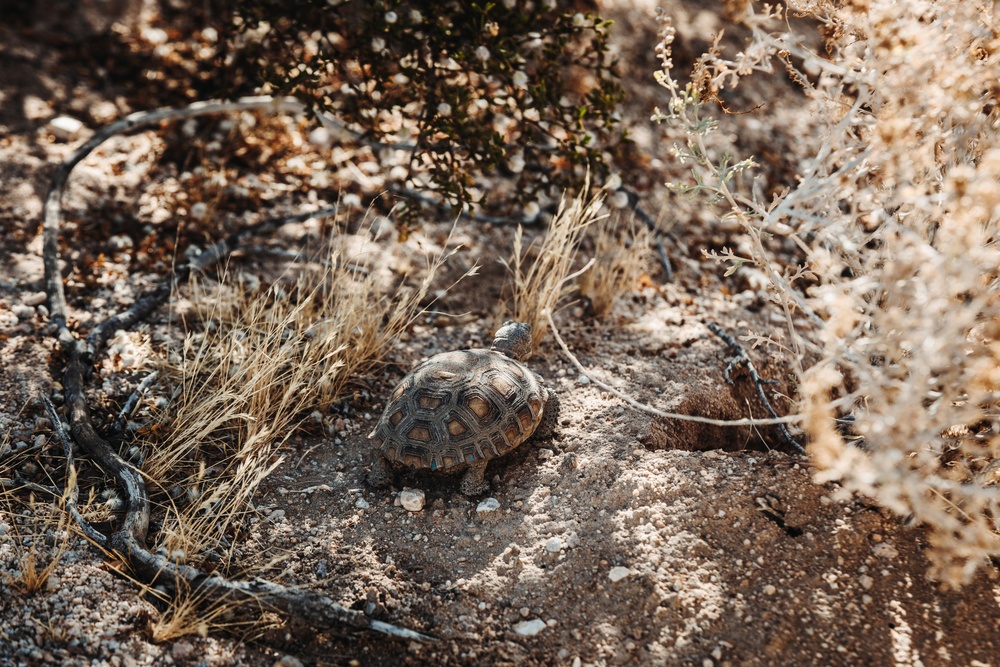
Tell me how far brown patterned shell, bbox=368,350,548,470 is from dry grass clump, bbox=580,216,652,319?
1.11 metres

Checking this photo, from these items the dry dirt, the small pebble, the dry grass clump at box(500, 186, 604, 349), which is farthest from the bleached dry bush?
the dry grass clump at box(500, 186, 604, 349)

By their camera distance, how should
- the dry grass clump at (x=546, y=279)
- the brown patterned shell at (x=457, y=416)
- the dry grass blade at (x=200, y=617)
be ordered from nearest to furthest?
1. the dry grass blade at (x=200, y=617)
2. the brown patterned shell at (x=457, y=416)
3. the dry grass clump at (x=546, y=279)

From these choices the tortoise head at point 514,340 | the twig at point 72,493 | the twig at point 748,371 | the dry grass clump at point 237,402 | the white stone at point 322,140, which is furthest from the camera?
the white stone at point 322,140

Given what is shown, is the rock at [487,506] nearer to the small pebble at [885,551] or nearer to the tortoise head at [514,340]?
the tortoise head at [514,340]

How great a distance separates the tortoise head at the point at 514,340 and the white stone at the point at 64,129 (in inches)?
135

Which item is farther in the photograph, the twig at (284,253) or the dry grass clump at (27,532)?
the twig at (284,253)

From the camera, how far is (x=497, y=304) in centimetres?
427

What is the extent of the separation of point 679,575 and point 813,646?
49cm

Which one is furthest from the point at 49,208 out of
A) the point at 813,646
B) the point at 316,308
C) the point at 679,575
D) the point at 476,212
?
the point at 813,646

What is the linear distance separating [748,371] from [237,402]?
95.7 inches

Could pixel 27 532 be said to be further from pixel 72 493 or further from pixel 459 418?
pixel 459 418

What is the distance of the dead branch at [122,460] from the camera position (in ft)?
8.62

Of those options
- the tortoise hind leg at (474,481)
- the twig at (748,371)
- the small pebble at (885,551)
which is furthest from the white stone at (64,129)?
the small pebble at (885,551)

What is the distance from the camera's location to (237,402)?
318 centimetres
